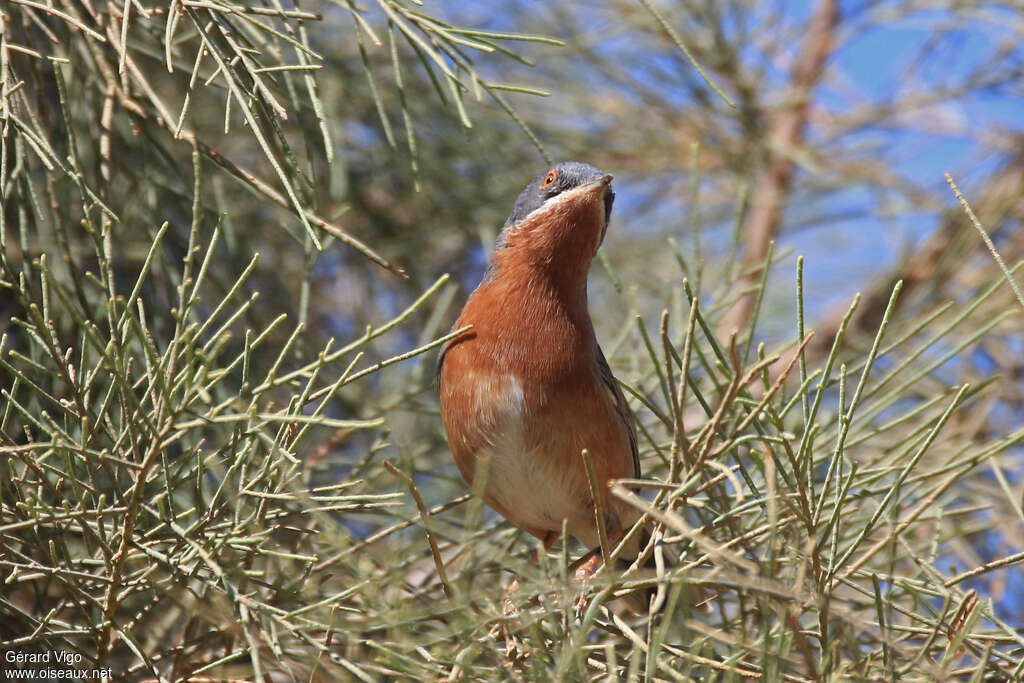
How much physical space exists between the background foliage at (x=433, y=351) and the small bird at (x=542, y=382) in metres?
0.25

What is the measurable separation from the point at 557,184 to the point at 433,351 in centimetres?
133

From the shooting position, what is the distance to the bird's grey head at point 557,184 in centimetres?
445

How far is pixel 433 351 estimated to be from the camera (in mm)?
5480

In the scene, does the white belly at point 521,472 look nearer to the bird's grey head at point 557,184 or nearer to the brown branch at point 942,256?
the bird's grey head at point 557,184

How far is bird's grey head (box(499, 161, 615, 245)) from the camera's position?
445 cm

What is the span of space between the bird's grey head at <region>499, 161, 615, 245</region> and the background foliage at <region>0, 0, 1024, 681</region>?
0.44 meters

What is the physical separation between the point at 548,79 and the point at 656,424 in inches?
130

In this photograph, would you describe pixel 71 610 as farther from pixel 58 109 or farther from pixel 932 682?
pixel 932 682

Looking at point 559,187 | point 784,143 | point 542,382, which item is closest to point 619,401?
point 542,382

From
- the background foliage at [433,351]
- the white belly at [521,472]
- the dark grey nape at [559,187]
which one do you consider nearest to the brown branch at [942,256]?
the background foliage at [433,351]

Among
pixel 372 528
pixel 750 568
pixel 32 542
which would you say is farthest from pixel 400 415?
pixel 750 568

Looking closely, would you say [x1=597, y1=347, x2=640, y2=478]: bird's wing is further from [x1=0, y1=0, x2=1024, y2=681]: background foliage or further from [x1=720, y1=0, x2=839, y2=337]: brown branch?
[x1=720, y1=0, x2=839, y2=337]: brown branch

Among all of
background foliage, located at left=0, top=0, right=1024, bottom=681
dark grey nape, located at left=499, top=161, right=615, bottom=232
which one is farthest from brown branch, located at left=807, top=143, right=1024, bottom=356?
dark grey nape, located at left=499, top=161, right=615, bottom=232

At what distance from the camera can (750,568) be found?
2.17m
